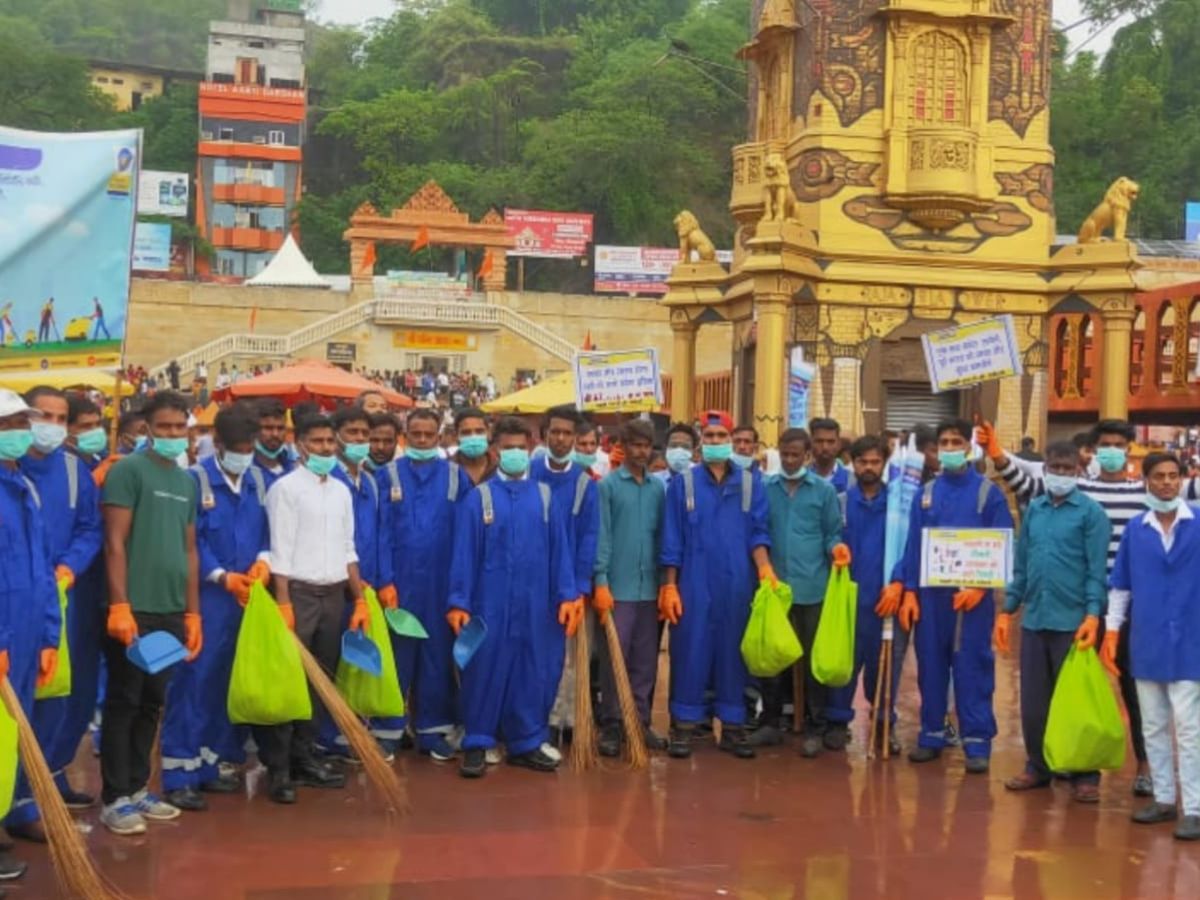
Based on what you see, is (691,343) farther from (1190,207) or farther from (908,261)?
(1190,207)

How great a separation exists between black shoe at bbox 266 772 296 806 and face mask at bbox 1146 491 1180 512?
383 centimetres

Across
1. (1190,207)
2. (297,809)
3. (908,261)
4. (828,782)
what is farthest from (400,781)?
(1190,207)

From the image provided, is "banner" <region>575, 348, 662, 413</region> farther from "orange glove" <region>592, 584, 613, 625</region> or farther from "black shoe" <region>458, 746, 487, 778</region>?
"black shoe" <region>458, 746, 487, 778</region>

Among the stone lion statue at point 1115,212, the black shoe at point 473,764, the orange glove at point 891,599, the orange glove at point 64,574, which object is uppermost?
the stone lion statue at point 1115,212

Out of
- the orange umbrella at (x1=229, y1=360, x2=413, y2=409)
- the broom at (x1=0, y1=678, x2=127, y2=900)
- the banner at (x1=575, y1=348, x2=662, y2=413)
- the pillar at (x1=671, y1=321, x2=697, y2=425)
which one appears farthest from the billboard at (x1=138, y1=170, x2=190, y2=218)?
the broom at (x1=0, y1=678, x2=127, y2=900)

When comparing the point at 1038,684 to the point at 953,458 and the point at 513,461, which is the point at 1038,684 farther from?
the point at 513,461

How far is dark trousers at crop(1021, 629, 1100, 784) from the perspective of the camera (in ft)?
22.8

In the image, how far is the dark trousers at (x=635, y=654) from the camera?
7516 mm

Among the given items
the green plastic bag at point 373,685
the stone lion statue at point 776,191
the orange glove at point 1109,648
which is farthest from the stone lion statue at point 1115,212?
the green plastic bag at point 373,685

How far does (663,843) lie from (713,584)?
200 cm

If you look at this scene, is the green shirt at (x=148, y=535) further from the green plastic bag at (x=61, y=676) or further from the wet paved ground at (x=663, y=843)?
the wet paved ground at (x=663, y=843)

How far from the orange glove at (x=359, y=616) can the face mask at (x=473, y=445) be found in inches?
45.4

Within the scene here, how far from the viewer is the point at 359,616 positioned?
21.6 feet

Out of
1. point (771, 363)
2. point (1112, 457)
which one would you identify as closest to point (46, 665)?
point (1112, 457)
